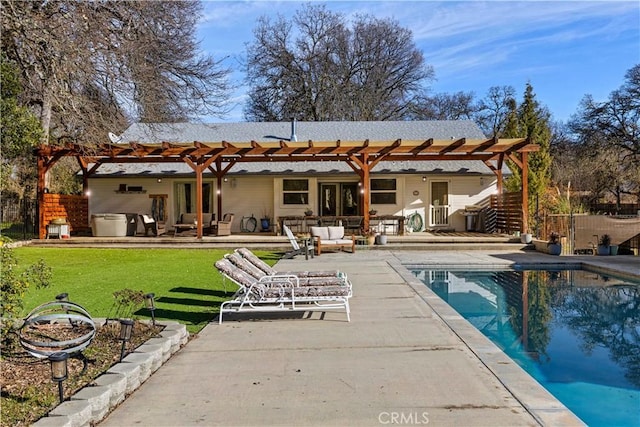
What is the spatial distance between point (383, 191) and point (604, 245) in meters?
8.48

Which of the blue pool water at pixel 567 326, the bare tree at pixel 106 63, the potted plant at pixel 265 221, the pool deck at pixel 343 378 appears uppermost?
the bare tree at pixel 106 63

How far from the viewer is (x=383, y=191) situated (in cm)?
2050

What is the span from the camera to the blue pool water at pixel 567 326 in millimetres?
4578

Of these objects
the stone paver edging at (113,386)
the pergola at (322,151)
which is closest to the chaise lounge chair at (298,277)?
the stone paver edging at (113,386)

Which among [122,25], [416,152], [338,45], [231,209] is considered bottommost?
[231,209]

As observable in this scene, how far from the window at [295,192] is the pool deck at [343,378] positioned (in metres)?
13.7

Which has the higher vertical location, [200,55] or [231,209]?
[200,55]

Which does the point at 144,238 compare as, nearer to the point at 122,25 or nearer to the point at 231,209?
the point at 231,209

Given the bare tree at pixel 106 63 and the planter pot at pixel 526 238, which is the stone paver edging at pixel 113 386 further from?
the planter pot at pixel 526 238

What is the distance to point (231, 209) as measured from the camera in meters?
20.8

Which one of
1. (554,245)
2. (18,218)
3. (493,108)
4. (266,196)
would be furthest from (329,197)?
(493,108)

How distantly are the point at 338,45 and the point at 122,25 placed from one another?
26049 millimetres

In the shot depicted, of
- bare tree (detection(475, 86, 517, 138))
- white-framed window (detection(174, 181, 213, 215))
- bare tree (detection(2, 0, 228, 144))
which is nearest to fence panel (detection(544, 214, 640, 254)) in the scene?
bare tree (detection(2, 0, 228, 144))

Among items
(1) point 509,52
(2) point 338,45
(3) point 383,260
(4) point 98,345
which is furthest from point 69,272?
(2) point 338,45
